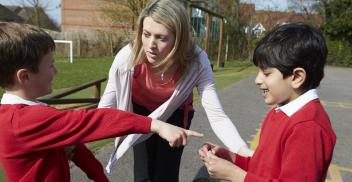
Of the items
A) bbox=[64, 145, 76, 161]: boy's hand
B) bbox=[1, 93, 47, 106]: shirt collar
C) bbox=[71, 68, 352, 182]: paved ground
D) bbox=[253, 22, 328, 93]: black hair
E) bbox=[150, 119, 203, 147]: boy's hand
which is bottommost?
bbox=[71, 68, 352, 182]: paved ground

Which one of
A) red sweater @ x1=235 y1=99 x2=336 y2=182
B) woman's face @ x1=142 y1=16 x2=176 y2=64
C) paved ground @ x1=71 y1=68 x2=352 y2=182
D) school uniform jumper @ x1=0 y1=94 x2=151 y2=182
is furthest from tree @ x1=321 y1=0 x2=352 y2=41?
school uniform jumper @ x1=0 y1=94 x2=151 y2=182

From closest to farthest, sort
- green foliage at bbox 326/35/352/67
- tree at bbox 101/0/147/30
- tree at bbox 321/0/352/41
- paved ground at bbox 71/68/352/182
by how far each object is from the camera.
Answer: paved ground at bbox 71/68/352/182 → tree at bbox 321/0/352/41 → green foliage at bbox 326/35/352/67 → tree at bbox 101/0/147/30

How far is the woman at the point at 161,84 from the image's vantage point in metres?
2.30

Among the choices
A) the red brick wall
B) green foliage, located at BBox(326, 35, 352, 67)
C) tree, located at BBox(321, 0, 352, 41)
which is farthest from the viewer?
the red brick wall

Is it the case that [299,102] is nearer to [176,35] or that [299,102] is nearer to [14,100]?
[176,35]

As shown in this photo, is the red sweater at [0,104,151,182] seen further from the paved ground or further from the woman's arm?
the paved ground

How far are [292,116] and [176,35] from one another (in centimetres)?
112

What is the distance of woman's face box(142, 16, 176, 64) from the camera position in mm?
2271

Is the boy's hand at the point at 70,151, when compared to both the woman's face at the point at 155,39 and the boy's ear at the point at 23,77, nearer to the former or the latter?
the boy's ear at the point at 23,77

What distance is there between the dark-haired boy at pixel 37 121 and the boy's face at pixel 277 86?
469mm

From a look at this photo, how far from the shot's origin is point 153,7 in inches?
90.1

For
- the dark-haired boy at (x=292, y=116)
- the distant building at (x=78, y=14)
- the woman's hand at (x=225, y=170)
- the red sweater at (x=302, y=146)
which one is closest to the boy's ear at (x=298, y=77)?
the dark-haired boy at (x=292, y=116)

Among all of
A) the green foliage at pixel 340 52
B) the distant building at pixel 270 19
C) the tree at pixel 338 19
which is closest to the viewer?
the tree at pixel 338 19

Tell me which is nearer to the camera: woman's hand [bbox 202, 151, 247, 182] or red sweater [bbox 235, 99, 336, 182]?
red sweater [bbox 235, 99, 336, 182]
